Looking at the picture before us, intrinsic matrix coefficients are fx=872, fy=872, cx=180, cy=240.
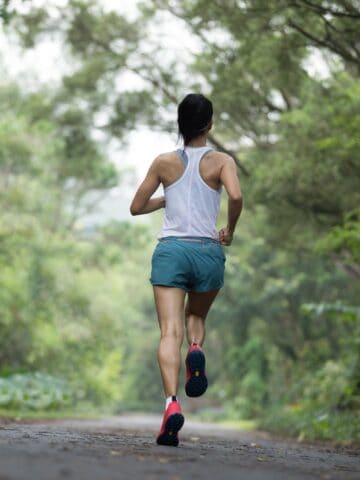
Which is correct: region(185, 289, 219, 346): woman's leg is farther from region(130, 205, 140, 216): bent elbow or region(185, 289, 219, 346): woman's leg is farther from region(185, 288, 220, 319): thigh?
region(130, 205, 140, 216): bent elbow

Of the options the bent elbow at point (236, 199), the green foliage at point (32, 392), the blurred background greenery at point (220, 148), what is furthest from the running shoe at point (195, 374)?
the green foliage at point (32, 392)

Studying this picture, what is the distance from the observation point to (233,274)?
3212 centimetres

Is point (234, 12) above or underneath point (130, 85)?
underneath

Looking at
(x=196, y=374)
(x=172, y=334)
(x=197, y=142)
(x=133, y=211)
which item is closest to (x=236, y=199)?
(x=197, y=142)

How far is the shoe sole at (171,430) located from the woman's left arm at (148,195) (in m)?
1.43

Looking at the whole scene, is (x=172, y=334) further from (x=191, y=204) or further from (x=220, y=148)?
(x=220, y=148)

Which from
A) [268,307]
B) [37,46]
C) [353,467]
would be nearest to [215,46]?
[37,46]

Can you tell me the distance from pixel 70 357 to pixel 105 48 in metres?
11.9

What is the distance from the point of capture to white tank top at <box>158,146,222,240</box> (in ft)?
18.0

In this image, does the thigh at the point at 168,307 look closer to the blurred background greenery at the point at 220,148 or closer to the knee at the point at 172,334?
the knee at the point at 172,334

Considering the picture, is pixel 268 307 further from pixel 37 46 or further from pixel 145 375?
pixel 145 375

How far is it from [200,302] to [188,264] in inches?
15.2

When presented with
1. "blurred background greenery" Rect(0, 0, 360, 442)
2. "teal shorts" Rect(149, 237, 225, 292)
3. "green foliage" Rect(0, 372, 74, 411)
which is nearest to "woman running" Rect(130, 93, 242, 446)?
"teal shorts" Rect(149, 237, 225, 292)

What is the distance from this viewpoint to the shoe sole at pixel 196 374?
210 inches
